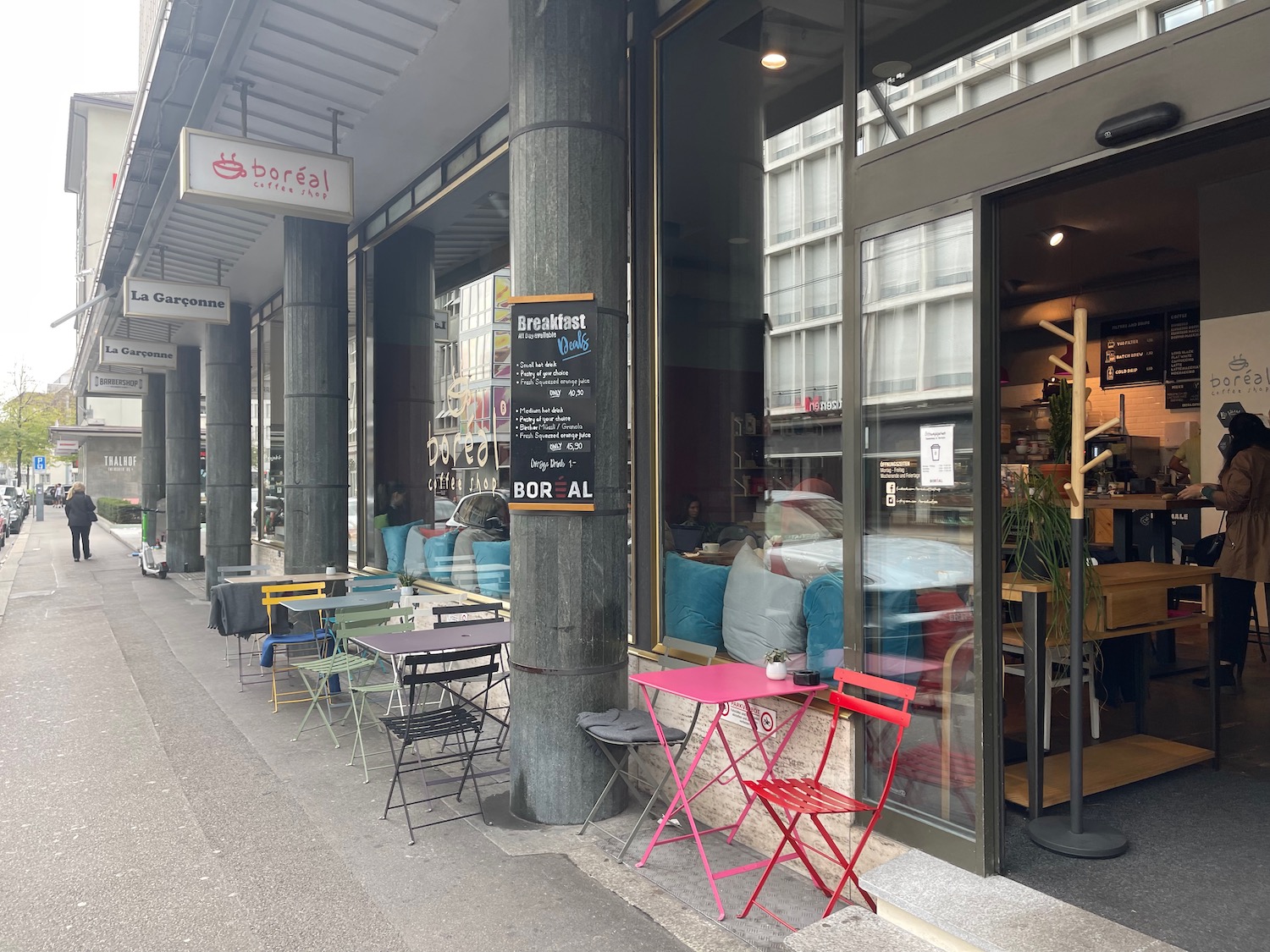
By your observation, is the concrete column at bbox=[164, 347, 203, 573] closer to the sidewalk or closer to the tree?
the sidewalk

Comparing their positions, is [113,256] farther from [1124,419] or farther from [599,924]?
[1124,419]

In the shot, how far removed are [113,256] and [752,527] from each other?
33.5 ft

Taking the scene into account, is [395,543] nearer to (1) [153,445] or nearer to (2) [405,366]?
(2) [405,366]

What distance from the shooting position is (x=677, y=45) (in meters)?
5.19

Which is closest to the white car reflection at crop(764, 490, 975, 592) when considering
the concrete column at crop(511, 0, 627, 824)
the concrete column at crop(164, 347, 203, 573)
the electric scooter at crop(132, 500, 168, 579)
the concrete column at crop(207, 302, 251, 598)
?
the concrete column at crop(511, 0, 627, 824)

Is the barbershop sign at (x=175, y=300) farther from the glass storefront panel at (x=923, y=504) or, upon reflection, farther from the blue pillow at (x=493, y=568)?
the glass storefront panel at (x=923, y=504)

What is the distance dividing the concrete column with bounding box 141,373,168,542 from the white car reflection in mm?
19079

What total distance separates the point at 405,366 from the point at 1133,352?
826 cm

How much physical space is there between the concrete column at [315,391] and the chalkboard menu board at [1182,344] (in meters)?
8.92

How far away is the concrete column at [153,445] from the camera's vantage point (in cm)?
2020

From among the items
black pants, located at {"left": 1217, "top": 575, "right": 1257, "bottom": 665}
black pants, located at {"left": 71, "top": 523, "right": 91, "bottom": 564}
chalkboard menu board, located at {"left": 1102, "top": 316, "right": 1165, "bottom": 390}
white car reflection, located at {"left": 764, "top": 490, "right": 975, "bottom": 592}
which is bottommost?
black pants, located at {"left": 71, "top": 523, "right": 91, "bottom": 564}

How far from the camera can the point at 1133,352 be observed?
34.7ft

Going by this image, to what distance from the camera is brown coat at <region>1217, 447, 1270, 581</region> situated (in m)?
5.82

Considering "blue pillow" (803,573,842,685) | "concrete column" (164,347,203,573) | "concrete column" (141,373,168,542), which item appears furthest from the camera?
"concrete column" (141,373,168,542)
